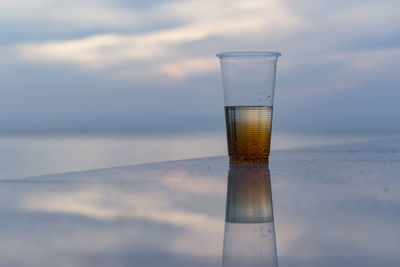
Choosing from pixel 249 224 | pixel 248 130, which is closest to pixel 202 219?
pixel 249 224

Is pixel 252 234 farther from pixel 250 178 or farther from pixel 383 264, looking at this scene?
pixel 250 178

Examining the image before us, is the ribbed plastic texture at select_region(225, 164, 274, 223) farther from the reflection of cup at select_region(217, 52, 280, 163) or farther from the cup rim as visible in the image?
the cup rim

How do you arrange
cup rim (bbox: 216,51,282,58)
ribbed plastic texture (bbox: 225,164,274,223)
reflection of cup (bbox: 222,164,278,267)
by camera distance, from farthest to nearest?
cup rim (bbox: 216,51,282,58) → ribbed plastic texture (bbox: 225,164,274,223) → reflection of cup (bbox: 222,164,278,267)

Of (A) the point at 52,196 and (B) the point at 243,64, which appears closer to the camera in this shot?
(A) the point at 52,196

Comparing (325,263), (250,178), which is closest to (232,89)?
(250,178)

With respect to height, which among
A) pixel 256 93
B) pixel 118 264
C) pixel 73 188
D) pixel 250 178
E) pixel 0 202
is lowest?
pixel 118 264

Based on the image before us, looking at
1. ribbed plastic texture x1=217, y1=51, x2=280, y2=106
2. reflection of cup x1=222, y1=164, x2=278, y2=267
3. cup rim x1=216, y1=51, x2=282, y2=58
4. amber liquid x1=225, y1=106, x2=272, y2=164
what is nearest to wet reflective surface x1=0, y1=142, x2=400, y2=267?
reflection of cup x1=222, y1=164, x2=278, y2=267

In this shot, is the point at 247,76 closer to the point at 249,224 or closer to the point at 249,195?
the point at 249,195
